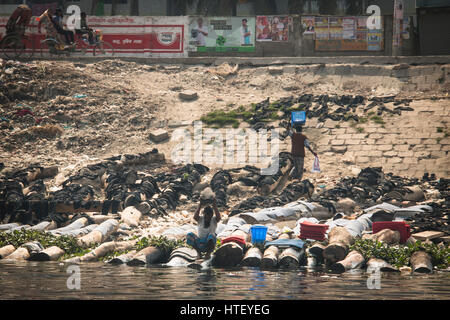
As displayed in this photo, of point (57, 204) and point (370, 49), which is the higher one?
point (370, 49)

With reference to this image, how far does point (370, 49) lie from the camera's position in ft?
73.6

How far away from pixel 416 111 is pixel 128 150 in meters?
8.83

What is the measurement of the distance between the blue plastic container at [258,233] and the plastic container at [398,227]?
2225 mm

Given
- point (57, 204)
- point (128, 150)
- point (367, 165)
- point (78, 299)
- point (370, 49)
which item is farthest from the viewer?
point (370, 49)

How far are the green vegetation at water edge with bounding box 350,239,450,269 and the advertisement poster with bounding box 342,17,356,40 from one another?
561 inches

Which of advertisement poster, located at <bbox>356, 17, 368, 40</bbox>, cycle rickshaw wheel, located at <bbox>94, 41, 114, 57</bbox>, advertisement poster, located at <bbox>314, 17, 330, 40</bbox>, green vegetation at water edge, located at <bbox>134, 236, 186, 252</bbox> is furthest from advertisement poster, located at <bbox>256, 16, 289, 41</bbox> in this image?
green vegetation at water edge, located at <bbox>134, 236, 186, 252</bbox>

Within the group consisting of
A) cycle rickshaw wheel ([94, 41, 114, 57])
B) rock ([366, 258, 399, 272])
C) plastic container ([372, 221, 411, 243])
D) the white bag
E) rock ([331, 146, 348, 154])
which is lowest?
rock ([366, 258, 399, 272])

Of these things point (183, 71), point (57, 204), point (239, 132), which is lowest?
point (57, 204)

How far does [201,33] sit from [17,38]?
6.93 metres

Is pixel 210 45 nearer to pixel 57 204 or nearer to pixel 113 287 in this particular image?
pixel 57 204

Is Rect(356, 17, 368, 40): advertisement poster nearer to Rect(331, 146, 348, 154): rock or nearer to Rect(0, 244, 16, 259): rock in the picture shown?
Rect(331, 146, 348, 154): rock

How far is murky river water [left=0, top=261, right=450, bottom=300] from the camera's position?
269 inches
